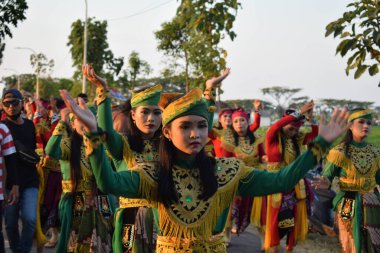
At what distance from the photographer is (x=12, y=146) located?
621cm

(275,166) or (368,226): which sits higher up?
(275,166)

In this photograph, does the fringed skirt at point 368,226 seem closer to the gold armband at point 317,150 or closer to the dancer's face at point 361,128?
the dancer's face at point 361,128

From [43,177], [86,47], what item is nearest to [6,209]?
[43,177]

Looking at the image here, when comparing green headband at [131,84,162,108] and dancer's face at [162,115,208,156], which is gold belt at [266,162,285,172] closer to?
green headband at [131,84,162,108]

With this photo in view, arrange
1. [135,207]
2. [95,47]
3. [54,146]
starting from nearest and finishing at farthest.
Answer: [135,207] → [54,146] → [95,47]

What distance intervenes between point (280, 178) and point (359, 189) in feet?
11.8

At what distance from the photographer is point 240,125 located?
9.77 m

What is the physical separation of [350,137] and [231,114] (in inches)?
143

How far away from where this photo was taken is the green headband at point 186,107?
3.47m

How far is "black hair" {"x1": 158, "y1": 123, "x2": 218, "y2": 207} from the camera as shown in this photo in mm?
3410

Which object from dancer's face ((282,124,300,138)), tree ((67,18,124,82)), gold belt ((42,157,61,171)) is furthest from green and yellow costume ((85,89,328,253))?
tree ((67,18,124,82))

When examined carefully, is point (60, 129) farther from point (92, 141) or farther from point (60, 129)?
point (92, 141)

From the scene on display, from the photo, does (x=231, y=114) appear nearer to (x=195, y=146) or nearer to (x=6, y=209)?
(x=6, y=209)

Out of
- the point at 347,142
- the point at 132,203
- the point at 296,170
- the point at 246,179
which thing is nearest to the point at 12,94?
the point at 132,203
